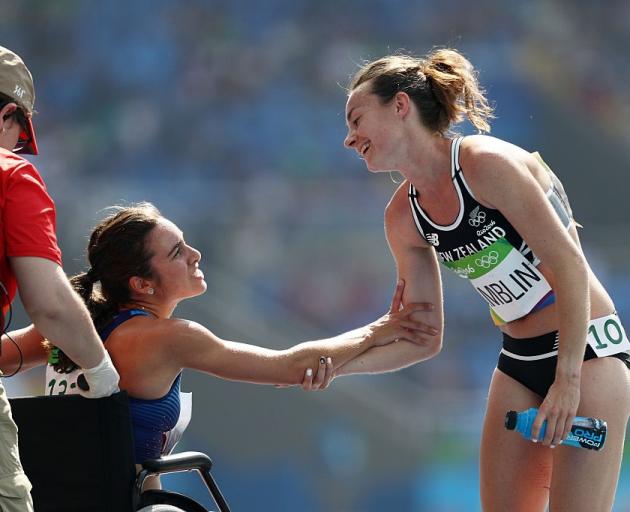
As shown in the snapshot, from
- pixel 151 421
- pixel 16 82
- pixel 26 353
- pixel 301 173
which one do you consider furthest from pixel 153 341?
pixel 301 173

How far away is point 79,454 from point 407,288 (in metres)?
0.98

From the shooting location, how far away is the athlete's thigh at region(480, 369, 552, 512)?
7.32 ft

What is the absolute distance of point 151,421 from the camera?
208cm

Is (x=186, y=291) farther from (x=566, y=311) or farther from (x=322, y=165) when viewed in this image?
(x=322, y=165)

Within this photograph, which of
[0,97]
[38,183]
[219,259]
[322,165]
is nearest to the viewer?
[38,183]

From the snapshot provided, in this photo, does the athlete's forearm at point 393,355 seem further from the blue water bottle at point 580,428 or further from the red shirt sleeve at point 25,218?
the red shirt sleeve at point 25,218

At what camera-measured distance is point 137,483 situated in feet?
6.23

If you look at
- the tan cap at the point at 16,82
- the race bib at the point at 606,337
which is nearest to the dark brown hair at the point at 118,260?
the tan cap at the point at 16,82

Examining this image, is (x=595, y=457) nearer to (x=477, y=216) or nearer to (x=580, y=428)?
(x=580, y=428)

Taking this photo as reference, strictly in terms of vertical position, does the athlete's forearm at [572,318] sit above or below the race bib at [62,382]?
above

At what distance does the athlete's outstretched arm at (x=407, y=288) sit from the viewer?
2.37 metres

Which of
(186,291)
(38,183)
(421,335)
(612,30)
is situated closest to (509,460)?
(421,335)

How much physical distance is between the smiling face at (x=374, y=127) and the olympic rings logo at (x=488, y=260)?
0.30m

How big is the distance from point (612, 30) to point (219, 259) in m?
4.11
